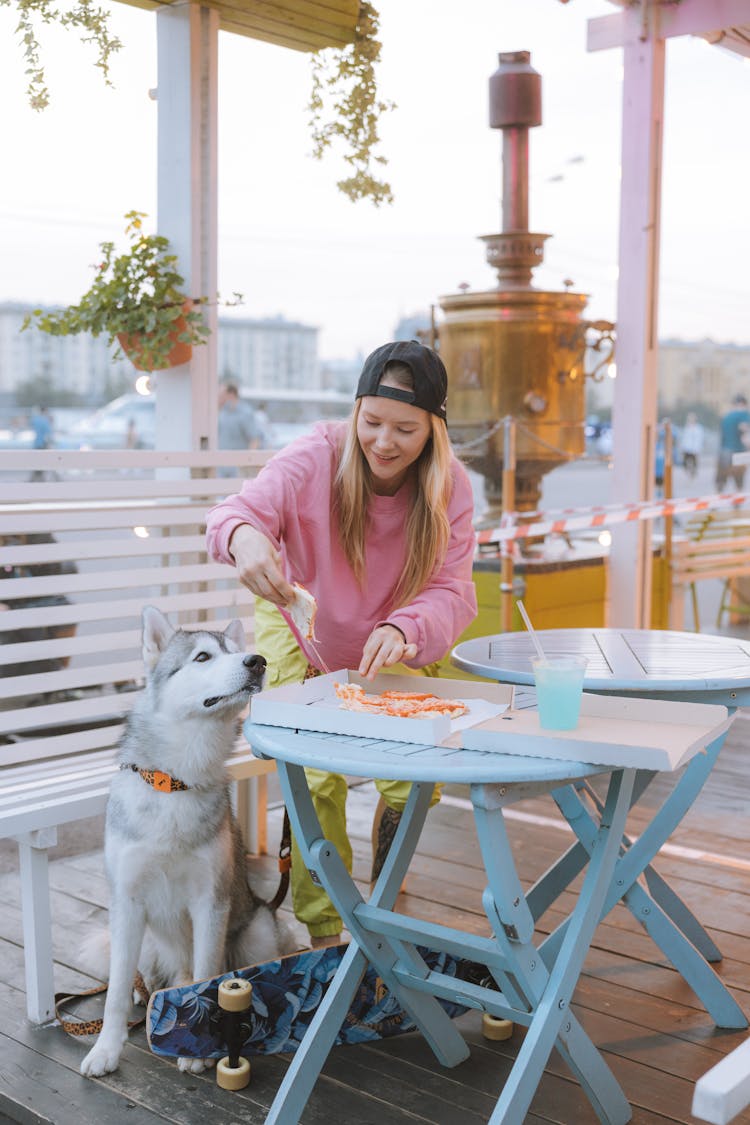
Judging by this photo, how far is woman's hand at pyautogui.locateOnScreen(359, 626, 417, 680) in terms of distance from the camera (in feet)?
7.23

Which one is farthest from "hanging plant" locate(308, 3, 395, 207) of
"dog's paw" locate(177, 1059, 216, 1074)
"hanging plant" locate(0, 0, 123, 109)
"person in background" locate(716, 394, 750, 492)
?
"person in background" locate(716, 394, 750, 492)

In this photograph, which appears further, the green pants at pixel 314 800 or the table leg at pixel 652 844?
the green pants at pixel 314 800

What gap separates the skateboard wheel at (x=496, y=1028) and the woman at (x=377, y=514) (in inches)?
32.6

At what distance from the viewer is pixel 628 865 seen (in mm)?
2480

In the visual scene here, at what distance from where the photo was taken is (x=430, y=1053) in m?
2.56

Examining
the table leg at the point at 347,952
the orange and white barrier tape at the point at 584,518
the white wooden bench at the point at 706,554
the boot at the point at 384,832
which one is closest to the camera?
the table leg at the point at 347,952

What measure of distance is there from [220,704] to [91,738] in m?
0.94

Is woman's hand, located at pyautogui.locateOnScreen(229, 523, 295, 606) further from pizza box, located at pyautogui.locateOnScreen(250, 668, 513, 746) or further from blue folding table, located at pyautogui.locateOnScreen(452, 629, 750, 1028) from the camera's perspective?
blue folding table, located at pyautogui.locateOnScreen(452, 629, 750, 1028)

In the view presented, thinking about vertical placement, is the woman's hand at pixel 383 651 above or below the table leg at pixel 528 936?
above

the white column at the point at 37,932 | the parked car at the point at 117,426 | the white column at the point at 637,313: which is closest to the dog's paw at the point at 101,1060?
the white column at the point at 37,932

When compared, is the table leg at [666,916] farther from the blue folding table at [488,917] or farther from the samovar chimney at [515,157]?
the samovar chimney at [515,157]

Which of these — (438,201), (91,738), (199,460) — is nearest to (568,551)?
(438,201)

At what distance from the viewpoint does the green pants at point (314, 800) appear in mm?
2854

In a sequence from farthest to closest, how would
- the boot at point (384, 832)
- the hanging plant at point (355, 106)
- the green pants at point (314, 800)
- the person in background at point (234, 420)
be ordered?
the person in background at point (234, 420)
the hanging plant at point (355, 106)
the boot at point (384, 832)
the green pants at point (314, 800)
